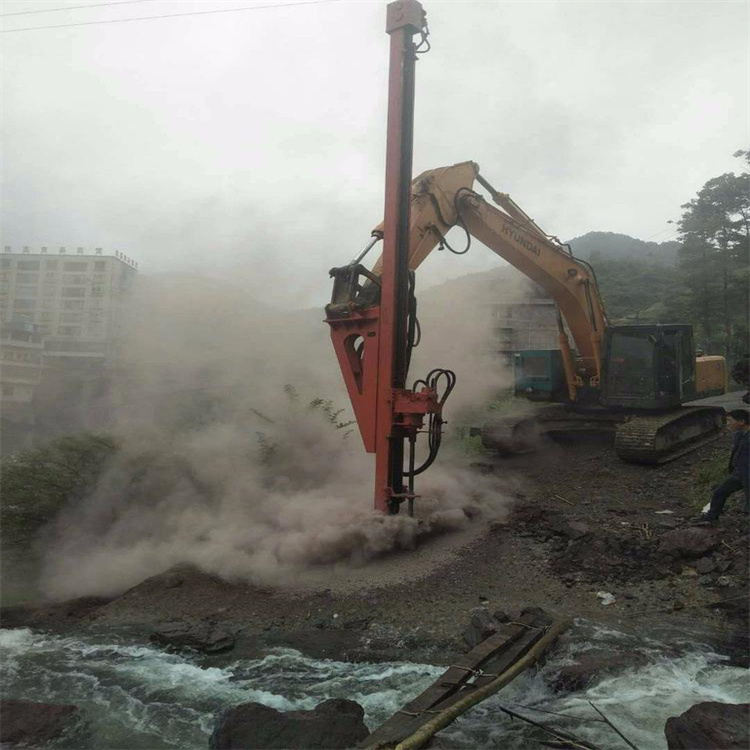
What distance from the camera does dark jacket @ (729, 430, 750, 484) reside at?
659 cm

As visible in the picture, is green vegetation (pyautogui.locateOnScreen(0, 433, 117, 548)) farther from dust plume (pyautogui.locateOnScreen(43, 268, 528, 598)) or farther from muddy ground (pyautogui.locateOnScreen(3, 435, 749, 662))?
muddy ground (pyautogui.locateOnScreen(3, 435, 749, 662))

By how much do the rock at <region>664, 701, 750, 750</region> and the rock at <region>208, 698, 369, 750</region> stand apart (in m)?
1.75

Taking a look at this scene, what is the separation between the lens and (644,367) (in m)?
10.5

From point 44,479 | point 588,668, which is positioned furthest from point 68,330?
point 588,668

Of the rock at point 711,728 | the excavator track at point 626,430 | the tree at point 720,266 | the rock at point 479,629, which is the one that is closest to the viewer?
the rock at point 711,728

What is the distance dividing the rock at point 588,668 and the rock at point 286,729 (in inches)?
58.0

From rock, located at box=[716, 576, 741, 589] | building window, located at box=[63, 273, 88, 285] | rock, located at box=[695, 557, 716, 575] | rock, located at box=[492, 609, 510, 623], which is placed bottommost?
rock, located at box=[492, 609, 510, 623]

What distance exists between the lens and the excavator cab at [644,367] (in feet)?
34.3

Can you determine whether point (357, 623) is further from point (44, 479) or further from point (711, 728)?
point (44, 479)

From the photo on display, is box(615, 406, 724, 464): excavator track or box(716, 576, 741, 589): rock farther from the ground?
box(615, 406, 724, 464): excavator track

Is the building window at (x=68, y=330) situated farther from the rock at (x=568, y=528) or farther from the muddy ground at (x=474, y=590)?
the rock at (x=568, y=528)

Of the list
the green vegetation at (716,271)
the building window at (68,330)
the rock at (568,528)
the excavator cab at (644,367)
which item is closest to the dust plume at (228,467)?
the building window at (68,330)

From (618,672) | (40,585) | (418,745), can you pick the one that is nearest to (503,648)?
(618,672)

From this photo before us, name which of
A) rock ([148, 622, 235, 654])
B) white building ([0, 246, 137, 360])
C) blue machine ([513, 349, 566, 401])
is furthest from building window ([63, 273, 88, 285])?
blue machine ([513, 349, 566, 401])
